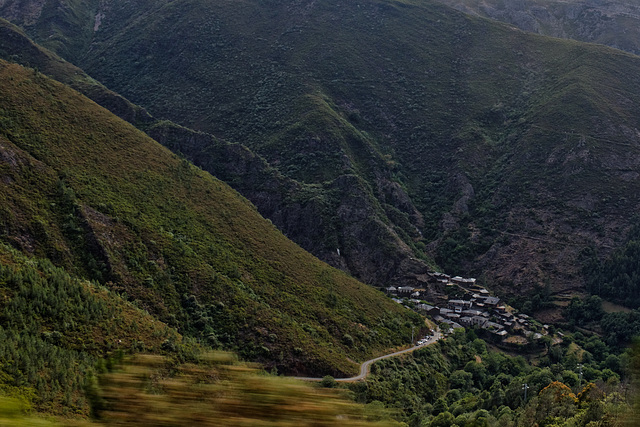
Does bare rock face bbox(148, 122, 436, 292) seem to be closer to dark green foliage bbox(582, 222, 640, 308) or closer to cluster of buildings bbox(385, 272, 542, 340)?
cluster of buildings bbox(385, 272, 542, 340)

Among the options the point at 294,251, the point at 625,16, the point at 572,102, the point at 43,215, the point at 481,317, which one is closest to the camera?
the point at 43,215

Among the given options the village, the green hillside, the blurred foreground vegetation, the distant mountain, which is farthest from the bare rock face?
the blurred foreground vegetation

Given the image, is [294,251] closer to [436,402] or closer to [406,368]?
[406,368]

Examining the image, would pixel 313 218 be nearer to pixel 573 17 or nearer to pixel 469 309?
pixel 469 309

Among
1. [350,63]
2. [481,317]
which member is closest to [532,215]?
[481,317]

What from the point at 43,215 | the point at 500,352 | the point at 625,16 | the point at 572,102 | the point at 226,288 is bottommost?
the point at 500,352
